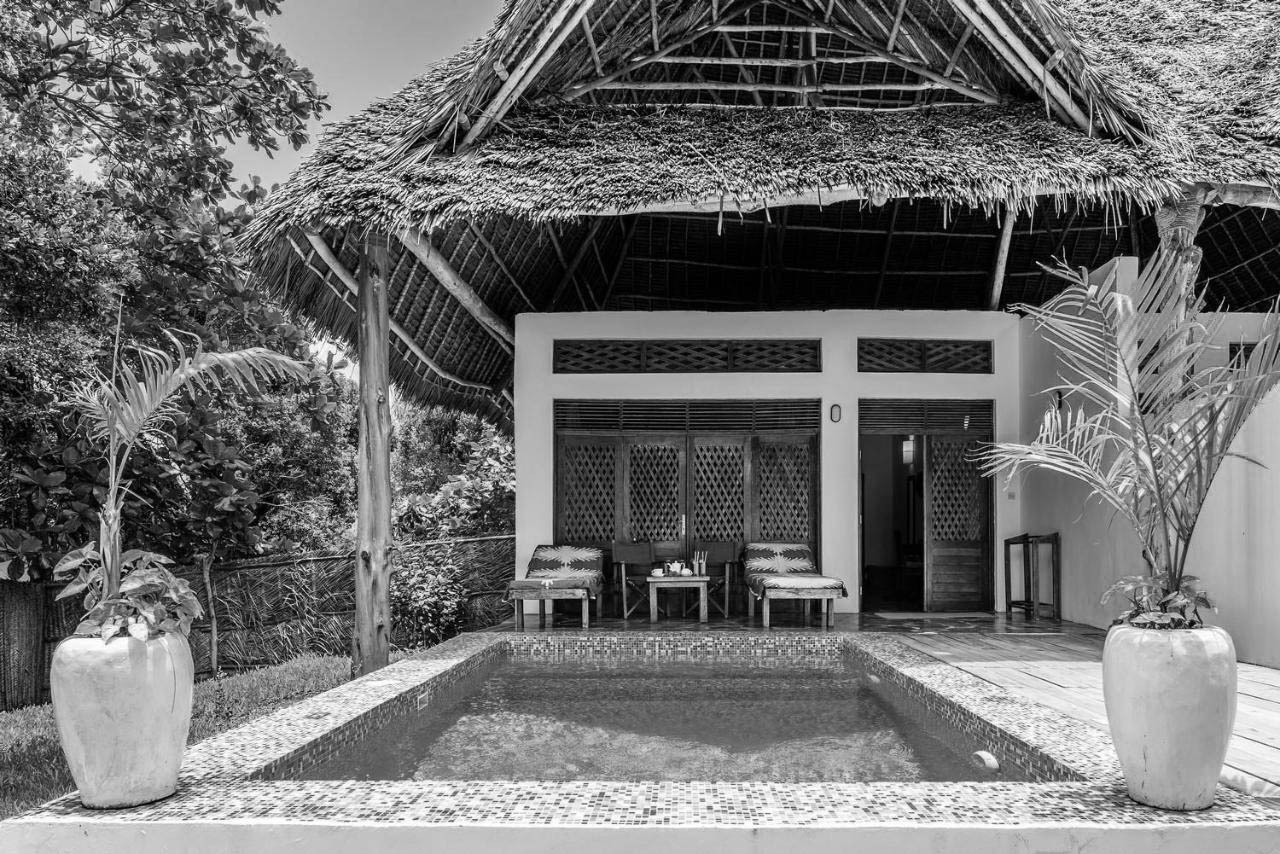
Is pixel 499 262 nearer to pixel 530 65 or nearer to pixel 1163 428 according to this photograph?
pixel 530 65

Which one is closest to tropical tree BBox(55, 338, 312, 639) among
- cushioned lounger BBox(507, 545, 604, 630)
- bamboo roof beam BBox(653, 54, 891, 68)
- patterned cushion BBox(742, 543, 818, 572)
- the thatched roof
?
the thatched roof

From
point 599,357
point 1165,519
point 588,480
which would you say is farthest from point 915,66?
point 1165,519

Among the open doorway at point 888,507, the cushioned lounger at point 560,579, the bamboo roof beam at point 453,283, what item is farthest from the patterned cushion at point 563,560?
the open doorway at point 888,507

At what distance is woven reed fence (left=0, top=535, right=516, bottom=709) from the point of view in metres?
6.76

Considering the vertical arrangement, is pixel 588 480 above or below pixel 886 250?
below

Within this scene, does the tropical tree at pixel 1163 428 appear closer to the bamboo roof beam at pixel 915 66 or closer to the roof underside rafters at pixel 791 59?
the roof underside rafters at pixel 791 59

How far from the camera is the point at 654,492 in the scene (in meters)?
8.30

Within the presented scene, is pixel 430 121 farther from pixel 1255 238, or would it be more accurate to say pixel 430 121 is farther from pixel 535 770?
pixel 1255 238

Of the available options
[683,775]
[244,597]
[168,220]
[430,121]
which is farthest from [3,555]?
[683,775]

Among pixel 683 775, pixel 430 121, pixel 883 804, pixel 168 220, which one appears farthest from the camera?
pixel 168 220

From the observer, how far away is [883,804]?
239cm

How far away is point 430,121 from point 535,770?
3.90 meters

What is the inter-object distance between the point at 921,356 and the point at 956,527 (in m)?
1.63

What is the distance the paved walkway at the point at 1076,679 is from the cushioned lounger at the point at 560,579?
2459 mm
